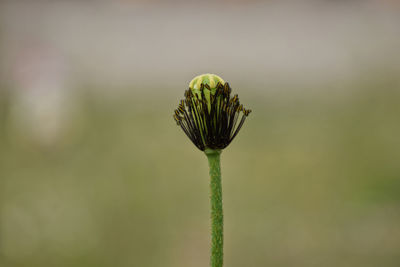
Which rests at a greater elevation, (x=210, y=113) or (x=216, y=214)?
(x=210, y=113)

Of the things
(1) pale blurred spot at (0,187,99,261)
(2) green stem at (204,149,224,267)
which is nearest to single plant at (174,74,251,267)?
(2) green stem at (204,149,224,267)

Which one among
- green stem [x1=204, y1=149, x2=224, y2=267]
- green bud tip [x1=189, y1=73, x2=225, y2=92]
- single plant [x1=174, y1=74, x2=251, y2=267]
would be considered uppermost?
green bud tip [x1=189, y1=73, x2=225, y2=92]

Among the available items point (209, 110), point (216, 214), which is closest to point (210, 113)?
point (209, 110)

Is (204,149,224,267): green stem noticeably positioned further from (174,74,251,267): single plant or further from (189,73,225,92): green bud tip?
(189,73,225,92): green bud tip

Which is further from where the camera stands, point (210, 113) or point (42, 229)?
point (42, 229)

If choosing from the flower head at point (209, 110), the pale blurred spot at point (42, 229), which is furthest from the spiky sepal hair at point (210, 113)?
the pale blurred spot at point (42, 229)

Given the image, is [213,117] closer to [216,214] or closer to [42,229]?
[216,214]
